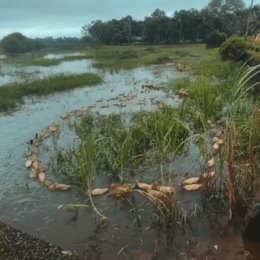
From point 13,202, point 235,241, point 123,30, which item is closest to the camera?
point 235,241

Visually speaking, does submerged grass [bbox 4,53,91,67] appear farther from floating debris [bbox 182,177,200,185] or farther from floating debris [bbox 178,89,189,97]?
floating debris [bbox 182,177,200,185]

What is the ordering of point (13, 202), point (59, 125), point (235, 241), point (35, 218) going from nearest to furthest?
1. point (235, 241)
2. point (35, 218)
3. point (13, 202)
4. point (59, 125)

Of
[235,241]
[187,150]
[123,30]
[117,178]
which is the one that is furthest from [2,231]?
[123,30]

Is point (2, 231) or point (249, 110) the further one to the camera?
point (249, 110)

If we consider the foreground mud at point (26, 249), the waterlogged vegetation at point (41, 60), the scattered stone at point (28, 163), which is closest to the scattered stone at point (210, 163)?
the foreground mud at point (26, 249)

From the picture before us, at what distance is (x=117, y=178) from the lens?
6.79 metres

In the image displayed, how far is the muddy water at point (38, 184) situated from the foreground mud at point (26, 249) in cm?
32

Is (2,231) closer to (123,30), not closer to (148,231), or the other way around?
(148,231)

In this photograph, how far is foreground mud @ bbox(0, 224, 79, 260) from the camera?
4.61 metres

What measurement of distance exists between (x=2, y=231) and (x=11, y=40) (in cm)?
6102

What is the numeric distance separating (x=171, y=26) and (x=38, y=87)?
141 ft

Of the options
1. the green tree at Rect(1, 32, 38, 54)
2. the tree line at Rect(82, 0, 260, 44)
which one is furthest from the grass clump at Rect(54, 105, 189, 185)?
the green tree at Rect(1, 32, 38, 54)

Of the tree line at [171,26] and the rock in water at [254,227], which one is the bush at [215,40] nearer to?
the tree line at [171,26]

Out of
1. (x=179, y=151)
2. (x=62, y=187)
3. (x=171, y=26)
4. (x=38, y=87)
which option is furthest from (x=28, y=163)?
(x=171, y=26)
